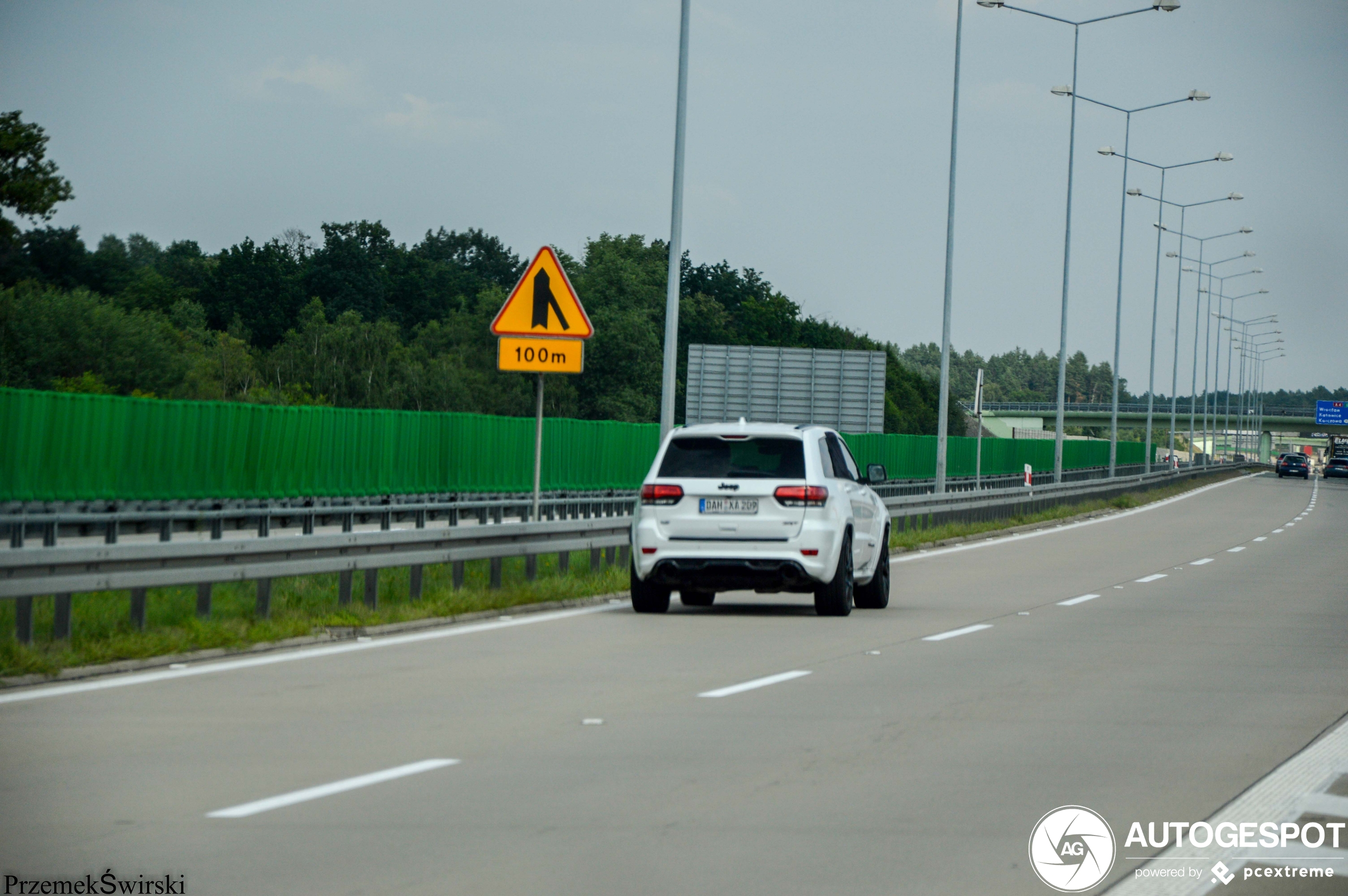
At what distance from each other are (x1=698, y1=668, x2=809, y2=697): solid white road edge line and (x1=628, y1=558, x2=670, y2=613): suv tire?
4.18 meters

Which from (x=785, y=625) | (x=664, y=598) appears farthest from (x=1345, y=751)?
(x=664, y=598)

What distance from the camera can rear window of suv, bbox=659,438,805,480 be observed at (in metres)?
15.4

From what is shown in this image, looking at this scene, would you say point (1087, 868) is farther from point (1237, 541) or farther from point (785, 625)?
point (1237, 541)

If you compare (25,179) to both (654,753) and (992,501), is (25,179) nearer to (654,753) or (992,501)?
(992,501)

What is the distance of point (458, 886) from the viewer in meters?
5.57

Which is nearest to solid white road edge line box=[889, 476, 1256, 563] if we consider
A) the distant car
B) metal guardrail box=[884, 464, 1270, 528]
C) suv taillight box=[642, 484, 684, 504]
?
metal guardrail box=[884, 464, 1270, 528]

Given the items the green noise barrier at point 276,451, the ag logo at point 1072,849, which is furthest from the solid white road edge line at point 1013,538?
the ag logo at point 1072,849

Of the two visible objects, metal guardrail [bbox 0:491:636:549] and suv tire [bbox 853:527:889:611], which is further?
→ metal guardrail [bbox 0:491:636:549]

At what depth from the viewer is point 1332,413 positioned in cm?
15225

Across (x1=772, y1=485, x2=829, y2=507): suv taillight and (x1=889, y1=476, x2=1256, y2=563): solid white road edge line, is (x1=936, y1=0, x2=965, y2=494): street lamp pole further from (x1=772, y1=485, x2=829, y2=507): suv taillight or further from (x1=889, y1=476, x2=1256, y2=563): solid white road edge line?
(x1=772, y1=485, x2=829, y2=507): suv taillight

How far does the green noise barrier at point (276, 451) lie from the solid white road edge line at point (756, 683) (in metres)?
15.1

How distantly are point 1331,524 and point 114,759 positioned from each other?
3937cm

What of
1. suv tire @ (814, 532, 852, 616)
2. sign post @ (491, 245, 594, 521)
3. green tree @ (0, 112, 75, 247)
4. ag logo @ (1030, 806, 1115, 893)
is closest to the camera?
ag logo @ (1030, 806, 1115, 893)

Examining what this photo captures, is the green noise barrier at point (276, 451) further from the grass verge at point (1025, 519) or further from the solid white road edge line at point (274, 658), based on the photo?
the solid white road edge line at point (274, 658)
